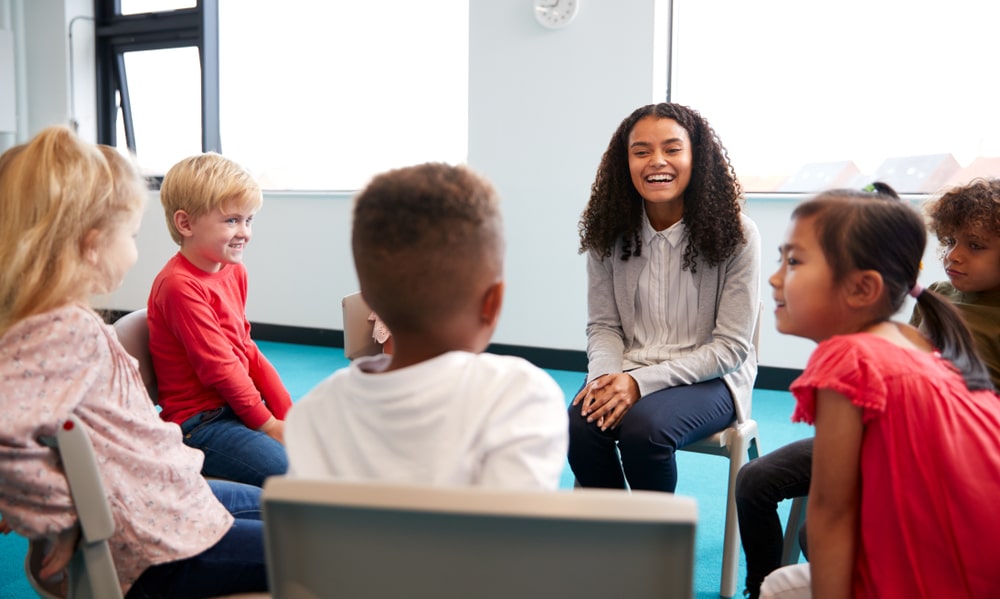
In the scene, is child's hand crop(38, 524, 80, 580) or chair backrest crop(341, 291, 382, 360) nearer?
child's hand crop(38, 524, 80, 580)

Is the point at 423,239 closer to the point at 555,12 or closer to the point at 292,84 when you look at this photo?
the point at 555,12

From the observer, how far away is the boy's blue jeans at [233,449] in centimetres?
156

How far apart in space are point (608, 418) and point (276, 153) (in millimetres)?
4148

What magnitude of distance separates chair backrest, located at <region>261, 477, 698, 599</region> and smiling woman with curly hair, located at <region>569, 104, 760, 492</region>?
3.48 feet

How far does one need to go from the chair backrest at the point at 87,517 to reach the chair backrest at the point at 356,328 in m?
0.85

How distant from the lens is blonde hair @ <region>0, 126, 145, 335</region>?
106cm

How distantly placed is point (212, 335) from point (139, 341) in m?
0.14

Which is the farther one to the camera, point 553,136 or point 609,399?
point 553,136

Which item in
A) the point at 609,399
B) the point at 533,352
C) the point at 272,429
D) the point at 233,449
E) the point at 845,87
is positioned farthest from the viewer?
the point at 533,352

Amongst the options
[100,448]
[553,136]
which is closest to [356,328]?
[100,448]

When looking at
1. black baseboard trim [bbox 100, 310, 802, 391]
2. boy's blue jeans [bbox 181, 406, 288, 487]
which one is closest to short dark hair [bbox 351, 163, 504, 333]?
boy's blue jeans [bbox 181, 406, 288, 487]

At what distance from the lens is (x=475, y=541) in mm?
680

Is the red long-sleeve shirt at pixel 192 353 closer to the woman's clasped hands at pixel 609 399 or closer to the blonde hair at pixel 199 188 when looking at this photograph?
the blonde hair at pixel 199 188

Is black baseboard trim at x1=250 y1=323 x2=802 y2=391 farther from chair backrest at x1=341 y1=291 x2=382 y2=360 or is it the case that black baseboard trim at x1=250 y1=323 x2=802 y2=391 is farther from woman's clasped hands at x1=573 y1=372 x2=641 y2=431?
chair backrest at x1=341 y1=291 x2=382 y2=360
